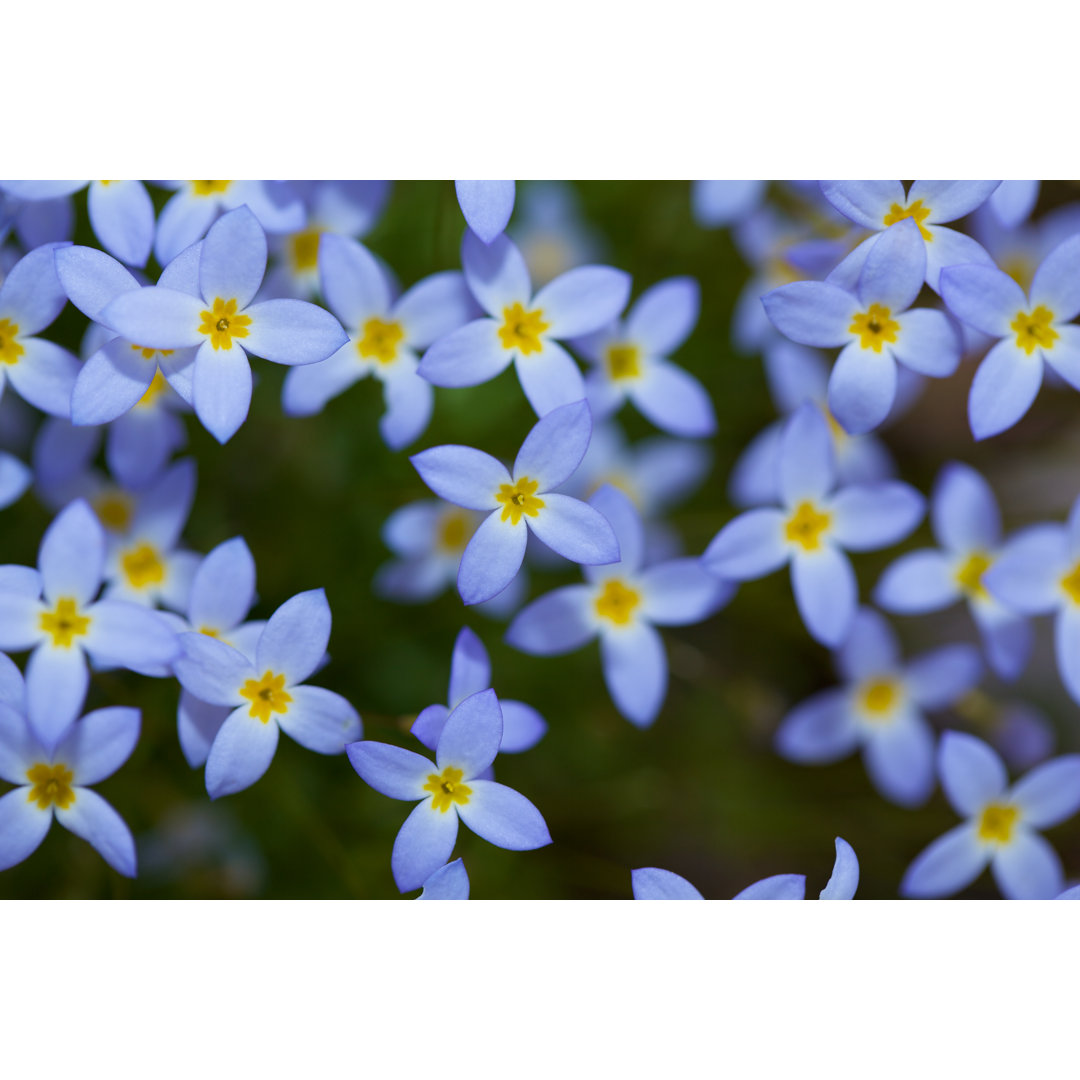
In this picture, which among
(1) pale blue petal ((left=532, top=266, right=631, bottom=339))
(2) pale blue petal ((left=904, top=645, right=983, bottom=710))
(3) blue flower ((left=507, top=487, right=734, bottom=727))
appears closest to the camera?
(1) pale blue petal ((left=532, top=266, right=631, bottom=339))

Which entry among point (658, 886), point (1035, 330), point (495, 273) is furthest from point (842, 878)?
point (495, 273)

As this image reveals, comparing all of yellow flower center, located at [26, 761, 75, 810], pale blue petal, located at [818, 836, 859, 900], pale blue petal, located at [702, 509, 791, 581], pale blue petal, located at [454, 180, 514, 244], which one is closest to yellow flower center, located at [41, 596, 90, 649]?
yellow flower center, located at [26, 761, 75, 810]

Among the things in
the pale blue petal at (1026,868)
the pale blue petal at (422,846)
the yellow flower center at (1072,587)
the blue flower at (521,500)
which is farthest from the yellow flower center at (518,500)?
the pale blue petal at (1026,868)

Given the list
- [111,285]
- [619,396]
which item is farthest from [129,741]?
[619,396]

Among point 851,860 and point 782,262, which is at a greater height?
point 782,262

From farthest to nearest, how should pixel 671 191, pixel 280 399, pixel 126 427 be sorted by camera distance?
pixel 671 191 < pixel 280 399 < pixel 126 427

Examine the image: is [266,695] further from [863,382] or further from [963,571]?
[963,571]

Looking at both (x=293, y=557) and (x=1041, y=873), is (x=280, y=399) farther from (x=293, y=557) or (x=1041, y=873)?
(x=1041, y=873)

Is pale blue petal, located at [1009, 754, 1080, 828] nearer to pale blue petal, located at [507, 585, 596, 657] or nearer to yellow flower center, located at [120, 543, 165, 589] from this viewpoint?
pale blue petal, located at [507, 585, 596, 657]

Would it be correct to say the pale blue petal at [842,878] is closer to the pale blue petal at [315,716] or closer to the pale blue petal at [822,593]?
the pale blue petal at [822,593]
